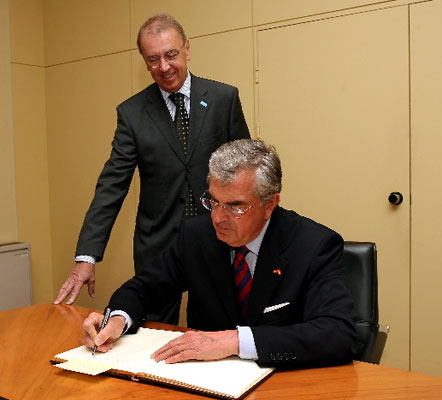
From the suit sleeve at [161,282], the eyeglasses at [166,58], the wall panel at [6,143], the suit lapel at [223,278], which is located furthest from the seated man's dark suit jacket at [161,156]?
the wall panel at [6,143]

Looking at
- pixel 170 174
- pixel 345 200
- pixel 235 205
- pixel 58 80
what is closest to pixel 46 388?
pixel 235 205

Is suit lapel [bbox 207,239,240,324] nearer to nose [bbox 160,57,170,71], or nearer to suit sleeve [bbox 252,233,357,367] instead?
suit sleeve [bbox 252,233,357,367]

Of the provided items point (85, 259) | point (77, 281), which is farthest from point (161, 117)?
point (77, 281)

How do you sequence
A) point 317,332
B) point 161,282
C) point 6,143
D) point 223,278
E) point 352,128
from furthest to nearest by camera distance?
point 6,143 → point 352,128 → point 161,282 → point 223,278 → point 317,332

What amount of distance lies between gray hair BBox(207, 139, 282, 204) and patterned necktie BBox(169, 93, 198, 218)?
0.89 metres

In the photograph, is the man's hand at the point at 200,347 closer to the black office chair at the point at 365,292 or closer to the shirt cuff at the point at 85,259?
the black office chair at the point at 365,292

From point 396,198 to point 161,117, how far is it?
1345 mm

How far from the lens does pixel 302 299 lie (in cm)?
163

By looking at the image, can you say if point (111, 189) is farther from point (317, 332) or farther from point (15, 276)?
point (15, 276)

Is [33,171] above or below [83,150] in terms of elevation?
below

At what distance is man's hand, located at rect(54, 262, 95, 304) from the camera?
207 cm

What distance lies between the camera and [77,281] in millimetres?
2150

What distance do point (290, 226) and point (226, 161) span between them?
305 mm

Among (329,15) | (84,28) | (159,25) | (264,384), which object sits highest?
(84,28)
